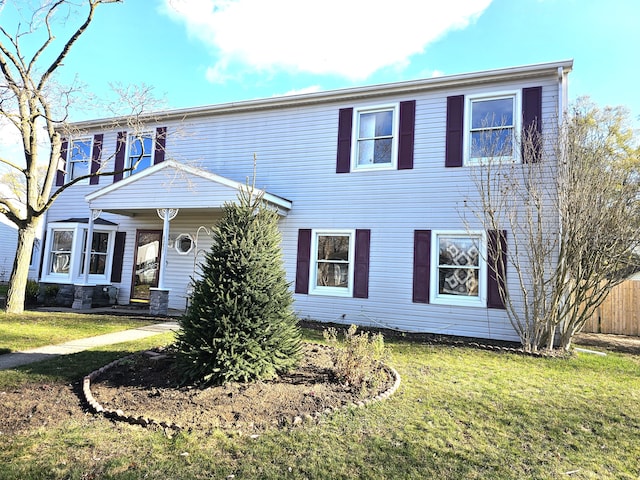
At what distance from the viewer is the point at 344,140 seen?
10.4 m

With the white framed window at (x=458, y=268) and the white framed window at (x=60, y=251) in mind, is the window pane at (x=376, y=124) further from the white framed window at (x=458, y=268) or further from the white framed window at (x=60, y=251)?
the white framed window at (x=60, y=251)

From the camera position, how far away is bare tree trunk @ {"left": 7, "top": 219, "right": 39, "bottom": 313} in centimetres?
977

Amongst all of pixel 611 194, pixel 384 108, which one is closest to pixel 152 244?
pixel 384 108

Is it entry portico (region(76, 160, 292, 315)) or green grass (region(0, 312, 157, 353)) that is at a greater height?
entry portico (region(76, 160, 292, 315))

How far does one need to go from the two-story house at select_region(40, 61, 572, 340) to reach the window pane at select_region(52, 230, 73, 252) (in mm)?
73

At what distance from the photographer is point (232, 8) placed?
9.77 metres

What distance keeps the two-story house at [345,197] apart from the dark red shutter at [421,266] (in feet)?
0.11

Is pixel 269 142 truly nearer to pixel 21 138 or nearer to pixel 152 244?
pixel 152 244

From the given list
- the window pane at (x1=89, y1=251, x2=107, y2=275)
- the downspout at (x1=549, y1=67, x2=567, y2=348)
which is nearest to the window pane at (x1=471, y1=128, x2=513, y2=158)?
the downspout at (x1=549, y1=67, x2=567, y2=348)

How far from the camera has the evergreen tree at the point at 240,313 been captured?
4496mm

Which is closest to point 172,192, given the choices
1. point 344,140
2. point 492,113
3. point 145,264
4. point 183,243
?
point 183,243

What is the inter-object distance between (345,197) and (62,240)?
9.52m

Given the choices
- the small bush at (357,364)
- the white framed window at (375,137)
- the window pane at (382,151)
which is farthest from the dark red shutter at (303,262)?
the small bush at (357,364)

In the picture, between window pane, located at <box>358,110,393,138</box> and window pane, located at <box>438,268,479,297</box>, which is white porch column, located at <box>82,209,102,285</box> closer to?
window pane, located at <box>358,110,393,138</box>
